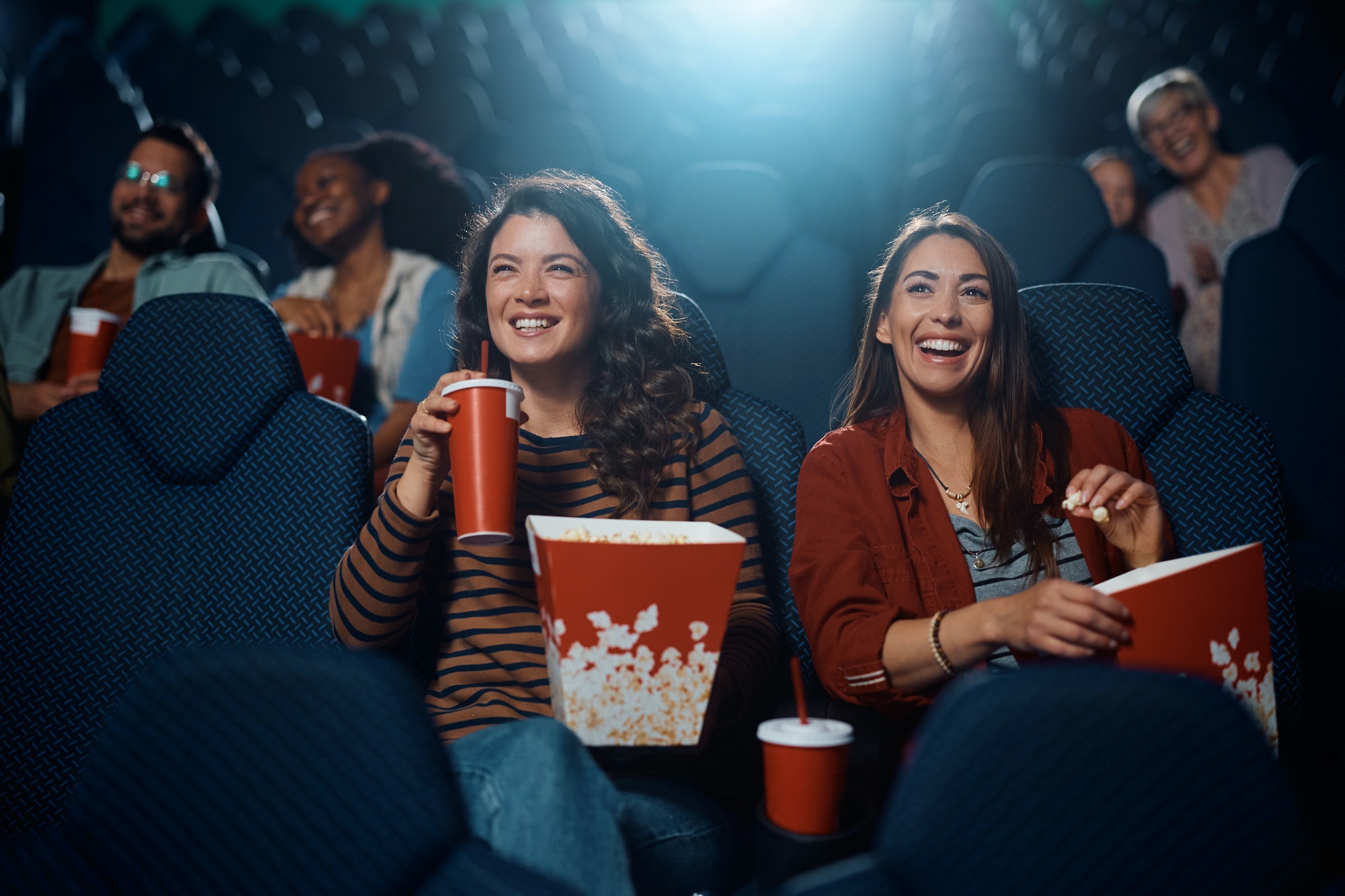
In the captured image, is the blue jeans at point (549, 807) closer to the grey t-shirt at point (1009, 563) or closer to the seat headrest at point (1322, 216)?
the grey t-shirt at point (1009, 563)

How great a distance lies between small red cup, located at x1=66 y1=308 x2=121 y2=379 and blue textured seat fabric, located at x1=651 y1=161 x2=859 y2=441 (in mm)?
942

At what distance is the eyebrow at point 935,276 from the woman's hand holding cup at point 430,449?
0.50 m

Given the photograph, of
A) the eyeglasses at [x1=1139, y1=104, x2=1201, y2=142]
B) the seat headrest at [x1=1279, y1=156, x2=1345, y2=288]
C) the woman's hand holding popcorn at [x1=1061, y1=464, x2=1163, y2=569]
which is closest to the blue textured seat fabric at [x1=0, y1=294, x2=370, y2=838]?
the woman's hand holding popcorn at [x1=1061, y1=464, x2=1163, y2=569]

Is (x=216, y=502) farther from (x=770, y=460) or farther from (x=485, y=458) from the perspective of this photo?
(x=770, y=460)

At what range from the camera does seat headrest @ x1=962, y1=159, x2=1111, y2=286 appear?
1.56 m

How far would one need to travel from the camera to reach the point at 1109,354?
1019mm

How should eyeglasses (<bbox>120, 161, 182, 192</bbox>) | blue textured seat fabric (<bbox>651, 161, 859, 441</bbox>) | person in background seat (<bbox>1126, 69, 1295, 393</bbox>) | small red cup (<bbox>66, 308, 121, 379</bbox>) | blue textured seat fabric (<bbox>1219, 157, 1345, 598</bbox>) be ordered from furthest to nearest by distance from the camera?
person in background seat (<bbox>1126, 69, 1295, 393</bbox>)
eyeglasses (<bbox>120, 161, 182, 192</bbox>)
blue textured seat fabric (<bbox>651, 161, 859, 441</bbox>)
blue textured seat fabric (<bbox>1219, 157, 1345, 598</bbox>)
small red cup (<bbox>66, 308, 121, 379</bbox>)

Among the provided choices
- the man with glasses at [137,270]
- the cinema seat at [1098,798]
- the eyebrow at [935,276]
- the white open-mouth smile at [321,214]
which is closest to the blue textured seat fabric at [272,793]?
the cinema seat at [1098,798]

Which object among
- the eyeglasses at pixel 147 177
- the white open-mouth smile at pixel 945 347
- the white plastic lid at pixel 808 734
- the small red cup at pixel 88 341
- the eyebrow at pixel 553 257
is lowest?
the white plastic lid at pixel 808 734

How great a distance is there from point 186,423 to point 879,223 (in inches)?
86.2

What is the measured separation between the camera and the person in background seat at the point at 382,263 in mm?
1583

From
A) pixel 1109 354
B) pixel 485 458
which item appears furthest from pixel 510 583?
pixel 1109 354

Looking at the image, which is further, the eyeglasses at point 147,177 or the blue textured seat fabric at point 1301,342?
the eyeglasses at point 147,177

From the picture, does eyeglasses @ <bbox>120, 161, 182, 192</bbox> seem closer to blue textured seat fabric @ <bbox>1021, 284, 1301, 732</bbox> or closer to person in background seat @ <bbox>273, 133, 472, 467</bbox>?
person in background seat @ <bbox>273, 133, 472, 467</bbox>
